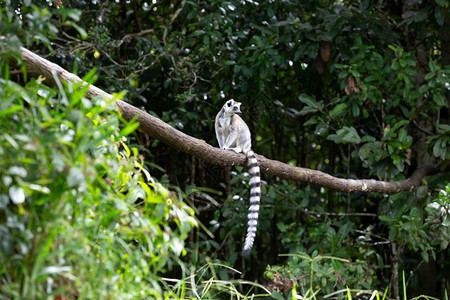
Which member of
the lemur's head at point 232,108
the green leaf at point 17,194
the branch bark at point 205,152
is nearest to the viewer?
the green leaf at point 17,194

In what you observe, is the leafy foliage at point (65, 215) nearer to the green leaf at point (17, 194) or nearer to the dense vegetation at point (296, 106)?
the green leaf at point (17, 194)

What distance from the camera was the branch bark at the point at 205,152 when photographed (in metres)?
3.17

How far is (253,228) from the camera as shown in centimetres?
396

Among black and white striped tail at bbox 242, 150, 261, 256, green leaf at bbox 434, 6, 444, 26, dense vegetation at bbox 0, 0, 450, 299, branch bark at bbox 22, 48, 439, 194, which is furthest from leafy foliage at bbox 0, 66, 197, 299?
green leaf at bbox 434, 6, 444, 26

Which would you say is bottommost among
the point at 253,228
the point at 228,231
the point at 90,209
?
the point at 228,231

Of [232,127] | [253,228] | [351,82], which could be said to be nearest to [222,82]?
[232,127]

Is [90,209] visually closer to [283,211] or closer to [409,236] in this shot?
[409,236]

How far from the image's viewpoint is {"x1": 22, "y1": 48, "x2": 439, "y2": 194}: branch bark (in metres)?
3.17

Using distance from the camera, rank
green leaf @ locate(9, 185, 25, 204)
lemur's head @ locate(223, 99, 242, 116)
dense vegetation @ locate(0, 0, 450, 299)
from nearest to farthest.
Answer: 1. green leaf @ locate(9, 185, 25, 204)
2. dense vegetation @ locate(0, 0, 450, 299)
3. lemur's head @ locate(223, 99, 242, 116)

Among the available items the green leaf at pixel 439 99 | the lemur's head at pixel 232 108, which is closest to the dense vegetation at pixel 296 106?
the green leaf at pixel 439 99

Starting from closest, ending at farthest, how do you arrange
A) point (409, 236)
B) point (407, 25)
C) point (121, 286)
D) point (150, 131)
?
1. point (121, 286)
2. point (150, 131)
3. point (409, 236)
4. point (407, 25)

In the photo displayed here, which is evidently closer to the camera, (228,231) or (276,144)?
(228,231)

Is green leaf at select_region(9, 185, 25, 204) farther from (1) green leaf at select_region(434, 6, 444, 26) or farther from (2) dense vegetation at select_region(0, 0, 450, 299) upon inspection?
(1) green leaf at select_region(434, 6, 444, 26)

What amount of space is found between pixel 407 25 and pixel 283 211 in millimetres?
2123
